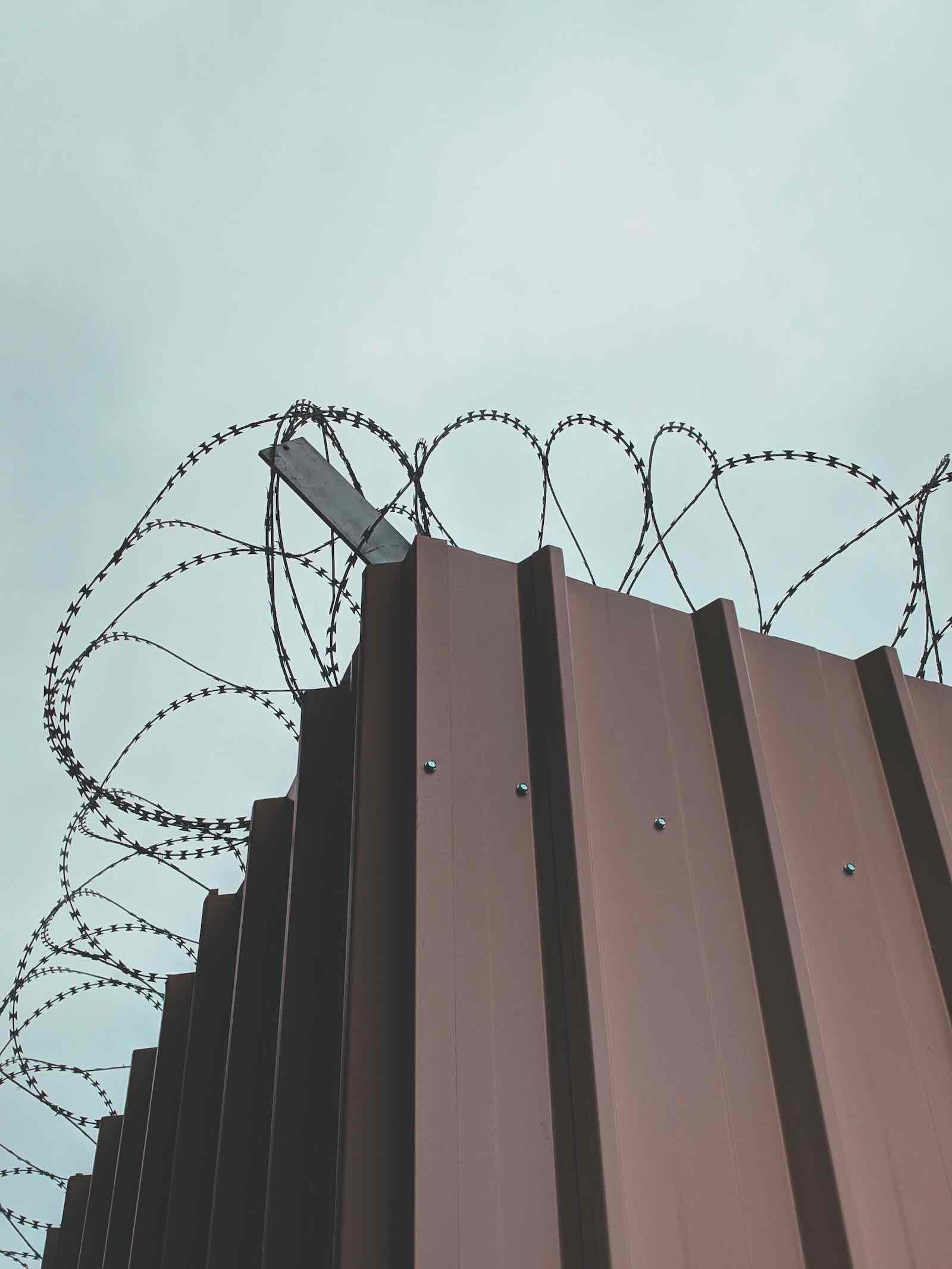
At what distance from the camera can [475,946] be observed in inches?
108

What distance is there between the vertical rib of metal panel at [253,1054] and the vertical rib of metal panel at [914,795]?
2.27 meters

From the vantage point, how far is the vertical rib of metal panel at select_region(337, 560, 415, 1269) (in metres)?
2.41

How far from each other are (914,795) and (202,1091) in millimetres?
3131

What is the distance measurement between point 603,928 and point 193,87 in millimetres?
7943

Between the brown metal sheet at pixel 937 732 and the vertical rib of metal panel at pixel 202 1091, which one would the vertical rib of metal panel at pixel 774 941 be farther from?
the vertical rib of metal panel at pixel 202 1091

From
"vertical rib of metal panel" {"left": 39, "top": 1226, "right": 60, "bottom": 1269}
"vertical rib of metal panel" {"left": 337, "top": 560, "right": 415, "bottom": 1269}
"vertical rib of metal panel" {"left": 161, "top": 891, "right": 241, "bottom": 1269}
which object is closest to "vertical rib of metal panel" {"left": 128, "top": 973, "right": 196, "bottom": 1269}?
"vertical rib of metal panel" {"left": 161, "top": 891, "right": 241, "bottom": 1269}

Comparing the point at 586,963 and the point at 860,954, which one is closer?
the point at 586,963

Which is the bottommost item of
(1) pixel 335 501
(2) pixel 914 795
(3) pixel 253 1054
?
(3) pixel 253 1054

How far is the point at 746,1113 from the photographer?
2.85m

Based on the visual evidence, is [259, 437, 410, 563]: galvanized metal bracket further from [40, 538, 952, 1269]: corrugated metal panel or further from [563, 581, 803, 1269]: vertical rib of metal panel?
[563, 581, 803, 1269]: vertical rib of metal panel

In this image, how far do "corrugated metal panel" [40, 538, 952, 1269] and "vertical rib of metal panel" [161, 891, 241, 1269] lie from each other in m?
0.76

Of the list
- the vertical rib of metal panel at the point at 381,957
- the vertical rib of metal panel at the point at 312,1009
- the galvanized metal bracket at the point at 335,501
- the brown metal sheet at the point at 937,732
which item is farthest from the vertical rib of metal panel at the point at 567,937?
the brown metal sheet at the point at 937,732

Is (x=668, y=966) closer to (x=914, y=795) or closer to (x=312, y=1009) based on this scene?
(x=312, y=1009)

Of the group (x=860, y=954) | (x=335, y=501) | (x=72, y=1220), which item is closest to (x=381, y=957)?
(x=860, y=954)
